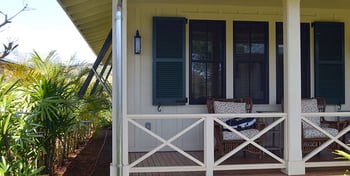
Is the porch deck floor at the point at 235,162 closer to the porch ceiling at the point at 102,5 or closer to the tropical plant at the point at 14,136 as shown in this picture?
the tropical plant at the point at 14,136

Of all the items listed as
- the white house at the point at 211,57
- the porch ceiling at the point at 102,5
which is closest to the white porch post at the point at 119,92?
the white house at the point at 211,57

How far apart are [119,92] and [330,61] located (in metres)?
4.05

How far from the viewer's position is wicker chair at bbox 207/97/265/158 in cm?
515

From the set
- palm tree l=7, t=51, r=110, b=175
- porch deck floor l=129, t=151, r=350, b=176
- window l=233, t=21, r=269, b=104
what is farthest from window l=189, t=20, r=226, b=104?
palm tree l=7, t=51, r=110, b=175

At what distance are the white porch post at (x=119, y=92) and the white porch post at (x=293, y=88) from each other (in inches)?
79.1

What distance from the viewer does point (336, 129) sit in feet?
17.7

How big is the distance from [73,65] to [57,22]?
62.0 feet

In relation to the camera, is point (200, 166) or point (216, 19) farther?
point (216, 19)

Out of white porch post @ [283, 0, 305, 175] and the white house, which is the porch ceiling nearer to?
the white house

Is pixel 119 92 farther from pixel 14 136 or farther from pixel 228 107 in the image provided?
pixel 228 107

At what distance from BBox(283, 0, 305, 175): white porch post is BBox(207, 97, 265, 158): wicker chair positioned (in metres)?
0.69

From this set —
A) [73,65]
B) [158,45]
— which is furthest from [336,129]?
[73,65]

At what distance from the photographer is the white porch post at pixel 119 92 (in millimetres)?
4113

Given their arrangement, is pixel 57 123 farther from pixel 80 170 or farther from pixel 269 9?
pixel 269 9
